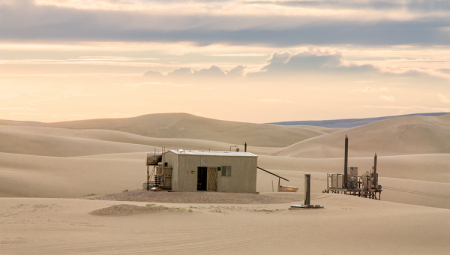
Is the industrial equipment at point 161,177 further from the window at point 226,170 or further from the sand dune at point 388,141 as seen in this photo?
the sand dune at point 388,141

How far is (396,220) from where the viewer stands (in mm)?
15562

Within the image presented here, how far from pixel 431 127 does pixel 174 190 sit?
5997 centimetres

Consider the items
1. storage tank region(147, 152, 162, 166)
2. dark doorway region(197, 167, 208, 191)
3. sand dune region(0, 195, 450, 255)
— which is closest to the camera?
sand dune region(0, 195, 450, 255)

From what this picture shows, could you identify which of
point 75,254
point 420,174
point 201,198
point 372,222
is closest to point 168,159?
point 201,198

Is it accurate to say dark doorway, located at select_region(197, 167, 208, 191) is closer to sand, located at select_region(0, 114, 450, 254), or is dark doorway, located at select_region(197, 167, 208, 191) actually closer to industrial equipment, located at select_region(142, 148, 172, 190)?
industrial equipment, located at select_region(142, 148, 172, 190)

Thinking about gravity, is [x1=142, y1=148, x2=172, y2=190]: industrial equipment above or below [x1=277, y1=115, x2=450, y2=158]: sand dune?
below

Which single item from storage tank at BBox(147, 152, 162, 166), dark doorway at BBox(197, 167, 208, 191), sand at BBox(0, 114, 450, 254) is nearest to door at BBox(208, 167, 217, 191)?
dark doorway at BBox(197, 167, 208, 191)

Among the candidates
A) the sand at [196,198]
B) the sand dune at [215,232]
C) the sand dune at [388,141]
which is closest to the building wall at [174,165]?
the sand at [196,198]

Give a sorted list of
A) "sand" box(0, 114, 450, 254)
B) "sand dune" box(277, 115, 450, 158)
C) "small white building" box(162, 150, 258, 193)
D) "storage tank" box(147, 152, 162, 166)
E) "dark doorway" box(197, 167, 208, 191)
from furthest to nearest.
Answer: "sand dune" box(277, 115, 450, 158), "storage tank" box(147, 152, 162, 166), "dark doorway" box(197, 167, 208, 191), "small white building" box(162, 150, 258, 193), "sand" box(0, 114, 450, 254)

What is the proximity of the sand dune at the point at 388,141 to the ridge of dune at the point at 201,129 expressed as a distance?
43063 mm

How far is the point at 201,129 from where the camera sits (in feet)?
467

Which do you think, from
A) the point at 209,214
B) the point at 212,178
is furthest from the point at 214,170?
the point at 209,214

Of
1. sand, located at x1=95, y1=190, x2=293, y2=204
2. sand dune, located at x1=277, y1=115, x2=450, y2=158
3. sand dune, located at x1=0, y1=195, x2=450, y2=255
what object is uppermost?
sand dune, located at x1=277, y1=115, x2=450, y2=158

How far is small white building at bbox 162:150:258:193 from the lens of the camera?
2580 cm
